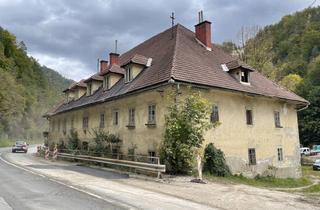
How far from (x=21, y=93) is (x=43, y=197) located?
216 ft

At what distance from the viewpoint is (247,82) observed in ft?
75.2

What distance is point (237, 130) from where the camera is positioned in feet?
70.5

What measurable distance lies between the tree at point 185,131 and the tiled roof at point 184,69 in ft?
6.43

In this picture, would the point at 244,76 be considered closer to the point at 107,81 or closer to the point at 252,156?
the point at 252,156

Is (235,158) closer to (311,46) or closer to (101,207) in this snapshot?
(101,207)

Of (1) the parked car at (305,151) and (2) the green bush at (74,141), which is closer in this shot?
(2) the green bush at (74,141)

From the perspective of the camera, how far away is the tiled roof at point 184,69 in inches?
757

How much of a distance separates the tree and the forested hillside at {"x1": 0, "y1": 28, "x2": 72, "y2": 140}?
49135 millimetres

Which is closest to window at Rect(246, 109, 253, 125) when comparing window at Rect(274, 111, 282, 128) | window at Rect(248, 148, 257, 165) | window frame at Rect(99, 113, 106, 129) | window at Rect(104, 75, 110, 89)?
window at Rect(248, 148, 257, 165)

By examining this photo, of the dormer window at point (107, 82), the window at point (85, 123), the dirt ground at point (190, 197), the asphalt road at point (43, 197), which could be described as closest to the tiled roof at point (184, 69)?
the dormer window at point (107, 82)

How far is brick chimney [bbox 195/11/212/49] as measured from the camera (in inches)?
989

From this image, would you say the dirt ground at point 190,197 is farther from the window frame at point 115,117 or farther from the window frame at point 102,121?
the window frame at point 102,121

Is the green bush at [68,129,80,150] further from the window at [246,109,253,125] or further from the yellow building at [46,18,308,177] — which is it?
the window at [246,109,253,125]

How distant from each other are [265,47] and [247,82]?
1632 cm
